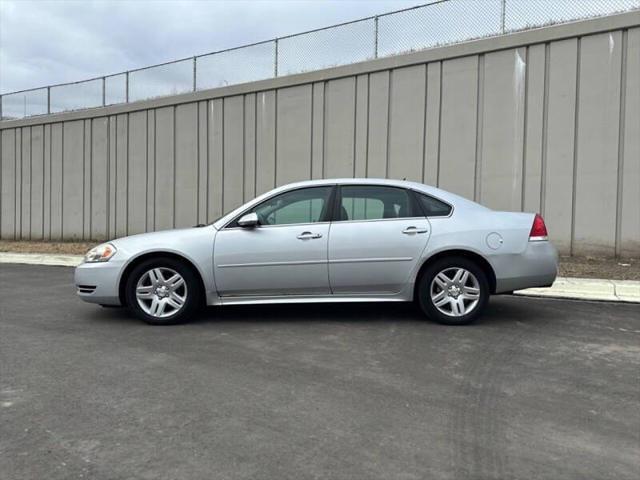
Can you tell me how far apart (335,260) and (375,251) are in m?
0.44

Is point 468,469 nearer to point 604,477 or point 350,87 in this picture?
point 604,477

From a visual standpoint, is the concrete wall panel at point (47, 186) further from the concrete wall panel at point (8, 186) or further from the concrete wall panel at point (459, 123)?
the concrete wall panel at point (459, 123)

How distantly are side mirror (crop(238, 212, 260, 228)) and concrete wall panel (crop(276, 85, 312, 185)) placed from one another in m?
8.41

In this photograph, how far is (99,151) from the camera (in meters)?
18.6

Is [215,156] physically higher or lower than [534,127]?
lower

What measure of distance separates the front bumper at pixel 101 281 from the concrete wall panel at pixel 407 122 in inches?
324

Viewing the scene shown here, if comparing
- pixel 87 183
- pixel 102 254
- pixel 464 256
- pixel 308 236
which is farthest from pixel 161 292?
pixel 87 183

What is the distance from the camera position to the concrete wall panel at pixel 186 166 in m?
16.3

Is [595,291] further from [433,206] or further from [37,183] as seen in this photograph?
[37,183]

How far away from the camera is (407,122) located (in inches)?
501

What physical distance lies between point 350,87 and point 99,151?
963 cm

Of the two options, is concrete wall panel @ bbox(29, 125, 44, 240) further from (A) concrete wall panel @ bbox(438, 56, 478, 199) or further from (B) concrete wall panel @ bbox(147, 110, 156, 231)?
(A) concrete wall panel @ bbox(438, 56, 478, 199)

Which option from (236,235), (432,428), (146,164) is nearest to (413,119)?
(236,235)

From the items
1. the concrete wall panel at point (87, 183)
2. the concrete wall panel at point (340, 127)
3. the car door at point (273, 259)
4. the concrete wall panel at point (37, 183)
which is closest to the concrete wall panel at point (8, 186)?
the concrete wall panel at point (37, 183)
